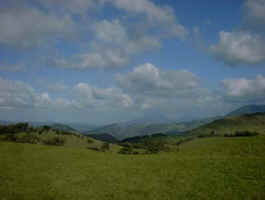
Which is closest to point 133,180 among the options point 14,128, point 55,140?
point 55,140

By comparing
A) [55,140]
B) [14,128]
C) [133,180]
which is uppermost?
[14,128]

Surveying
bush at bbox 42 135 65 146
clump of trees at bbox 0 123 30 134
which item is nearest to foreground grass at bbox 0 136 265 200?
bush at bbox 42 135 65 146

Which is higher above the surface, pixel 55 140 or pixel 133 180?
pixel 133 180

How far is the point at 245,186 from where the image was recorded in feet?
62.8

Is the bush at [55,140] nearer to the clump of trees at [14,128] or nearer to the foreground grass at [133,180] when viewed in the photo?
the clump of trees at [14,128]

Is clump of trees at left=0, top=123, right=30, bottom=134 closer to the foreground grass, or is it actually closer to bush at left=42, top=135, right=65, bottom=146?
bush at left=42, top=135, right=65, bottom=146

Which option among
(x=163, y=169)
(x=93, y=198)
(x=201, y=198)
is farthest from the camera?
(x=163, y=169)

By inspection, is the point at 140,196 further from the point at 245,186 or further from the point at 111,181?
the point at 245,186

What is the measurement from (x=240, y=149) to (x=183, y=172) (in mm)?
18418

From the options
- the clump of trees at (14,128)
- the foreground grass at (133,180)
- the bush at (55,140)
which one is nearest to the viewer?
the foreground grass at (133,180)

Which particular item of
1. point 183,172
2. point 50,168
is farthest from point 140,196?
point 50,168

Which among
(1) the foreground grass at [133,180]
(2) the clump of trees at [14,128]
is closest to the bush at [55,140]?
(2) the clump of trees at [14,128]

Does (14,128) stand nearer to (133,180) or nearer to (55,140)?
(55,140)

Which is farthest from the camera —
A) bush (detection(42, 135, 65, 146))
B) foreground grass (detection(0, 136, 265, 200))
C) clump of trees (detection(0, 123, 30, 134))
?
bush (detection(42, 135, 65, 146))
